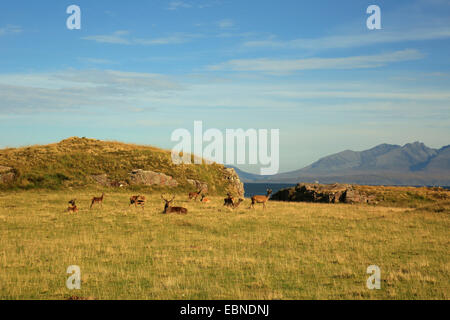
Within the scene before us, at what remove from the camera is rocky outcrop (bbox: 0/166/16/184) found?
1807 inches

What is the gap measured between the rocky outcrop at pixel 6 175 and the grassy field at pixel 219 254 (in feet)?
48.5

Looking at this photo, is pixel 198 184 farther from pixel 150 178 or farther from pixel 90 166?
pixel 90 166

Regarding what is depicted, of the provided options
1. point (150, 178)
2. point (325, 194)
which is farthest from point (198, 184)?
point (325, 194)

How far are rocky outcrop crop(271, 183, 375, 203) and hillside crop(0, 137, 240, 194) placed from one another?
870cm

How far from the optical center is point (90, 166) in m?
51.8

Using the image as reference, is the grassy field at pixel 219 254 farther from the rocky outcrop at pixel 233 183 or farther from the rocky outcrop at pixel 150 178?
the rocky outcrop at pixel 233 183

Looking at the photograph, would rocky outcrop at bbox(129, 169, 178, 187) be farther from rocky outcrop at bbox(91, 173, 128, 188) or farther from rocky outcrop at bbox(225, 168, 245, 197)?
rocky outcrop at bbox(225, 168, 245, 197)

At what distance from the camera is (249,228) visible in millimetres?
25984

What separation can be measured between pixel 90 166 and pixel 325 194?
1088 inches

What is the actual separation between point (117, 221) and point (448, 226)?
2078cm
